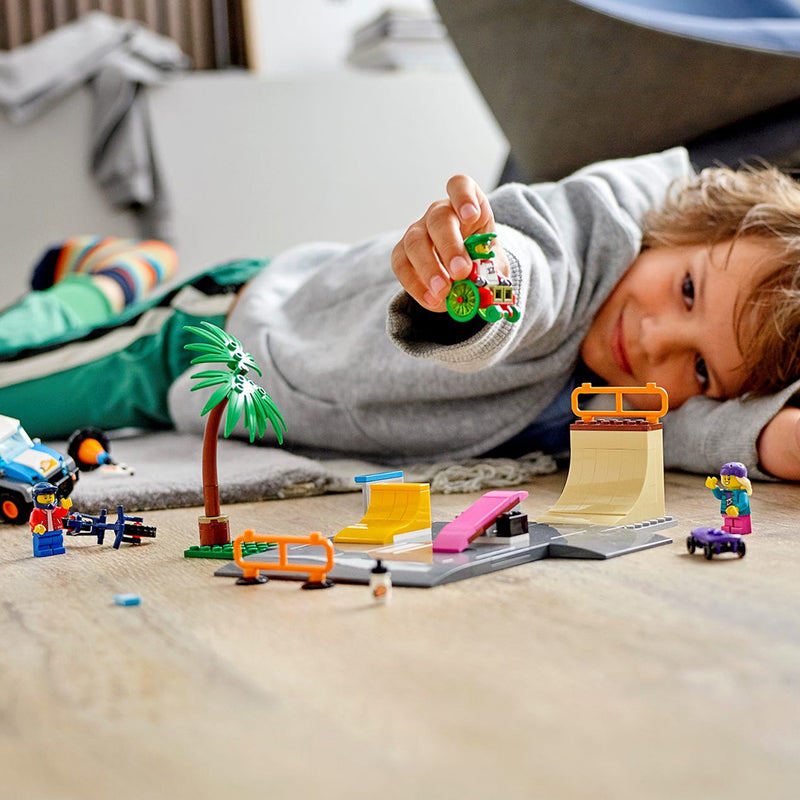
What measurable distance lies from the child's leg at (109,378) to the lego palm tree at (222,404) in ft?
2.17

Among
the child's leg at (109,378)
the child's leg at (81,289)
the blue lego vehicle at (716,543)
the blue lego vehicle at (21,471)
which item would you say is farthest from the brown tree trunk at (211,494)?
the child's leg at (81,289)

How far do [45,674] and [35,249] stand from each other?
2.35 m

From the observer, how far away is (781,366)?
92cm

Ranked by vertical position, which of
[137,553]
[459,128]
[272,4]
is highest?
[272,4]

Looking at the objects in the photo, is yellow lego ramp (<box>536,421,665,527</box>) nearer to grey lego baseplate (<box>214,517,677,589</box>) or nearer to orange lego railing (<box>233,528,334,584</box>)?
grey lego baseplate (<box>214,517,677,589</box>)

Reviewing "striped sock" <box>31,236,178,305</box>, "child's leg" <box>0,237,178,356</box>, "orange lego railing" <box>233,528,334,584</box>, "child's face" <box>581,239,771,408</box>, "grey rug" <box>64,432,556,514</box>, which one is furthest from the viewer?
"striped sock" <box>31,236,178,305</box>

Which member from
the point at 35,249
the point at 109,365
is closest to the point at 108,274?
the point at 109,365

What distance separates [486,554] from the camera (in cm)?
57

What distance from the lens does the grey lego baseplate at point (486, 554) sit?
1.77ft

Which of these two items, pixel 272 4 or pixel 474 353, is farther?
pixel 272 4

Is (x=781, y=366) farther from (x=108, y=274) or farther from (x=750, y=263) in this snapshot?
(x=108, y=274)

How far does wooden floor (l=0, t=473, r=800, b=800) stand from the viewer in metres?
0.30

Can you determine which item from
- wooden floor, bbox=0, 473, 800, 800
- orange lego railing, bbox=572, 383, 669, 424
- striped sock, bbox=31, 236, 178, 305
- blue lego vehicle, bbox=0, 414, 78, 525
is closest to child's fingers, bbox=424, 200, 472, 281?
orange lego railing, bbox=572, 383, 669, 424

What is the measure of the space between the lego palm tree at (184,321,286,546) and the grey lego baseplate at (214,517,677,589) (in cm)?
6
